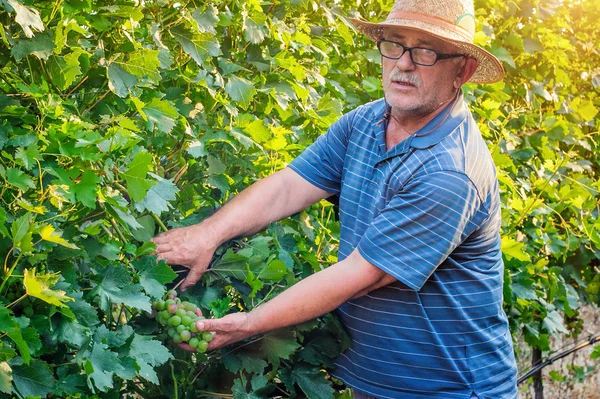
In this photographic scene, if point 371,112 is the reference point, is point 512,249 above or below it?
below

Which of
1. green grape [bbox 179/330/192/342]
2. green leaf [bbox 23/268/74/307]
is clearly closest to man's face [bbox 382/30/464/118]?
green grape [bbox 179/330/192/342]

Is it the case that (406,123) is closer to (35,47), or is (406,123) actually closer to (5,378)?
(35,47)

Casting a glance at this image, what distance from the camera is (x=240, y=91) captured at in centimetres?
300

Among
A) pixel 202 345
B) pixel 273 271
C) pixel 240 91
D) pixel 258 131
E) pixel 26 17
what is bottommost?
pixel 202 345

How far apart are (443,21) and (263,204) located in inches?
34.1

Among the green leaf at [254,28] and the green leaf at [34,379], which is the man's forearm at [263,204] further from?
the green leaf at [34,379]

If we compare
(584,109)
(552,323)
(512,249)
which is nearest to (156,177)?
(512,249)

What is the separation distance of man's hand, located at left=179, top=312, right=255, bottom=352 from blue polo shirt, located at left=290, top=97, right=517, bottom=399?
43 centimetres

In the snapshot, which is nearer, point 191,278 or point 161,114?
point 161,114

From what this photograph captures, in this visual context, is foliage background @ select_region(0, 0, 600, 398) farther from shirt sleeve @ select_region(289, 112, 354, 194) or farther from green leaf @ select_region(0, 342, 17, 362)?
shirt sleeve @ select_region(289, 112, 354, 194)

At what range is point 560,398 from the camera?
6.65 metres

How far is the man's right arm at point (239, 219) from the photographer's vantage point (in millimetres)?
2734

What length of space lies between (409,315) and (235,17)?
119 centimetres

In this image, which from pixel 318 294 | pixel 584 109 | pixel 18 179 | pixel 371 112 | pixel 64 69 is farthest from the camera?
pixel 584 109
